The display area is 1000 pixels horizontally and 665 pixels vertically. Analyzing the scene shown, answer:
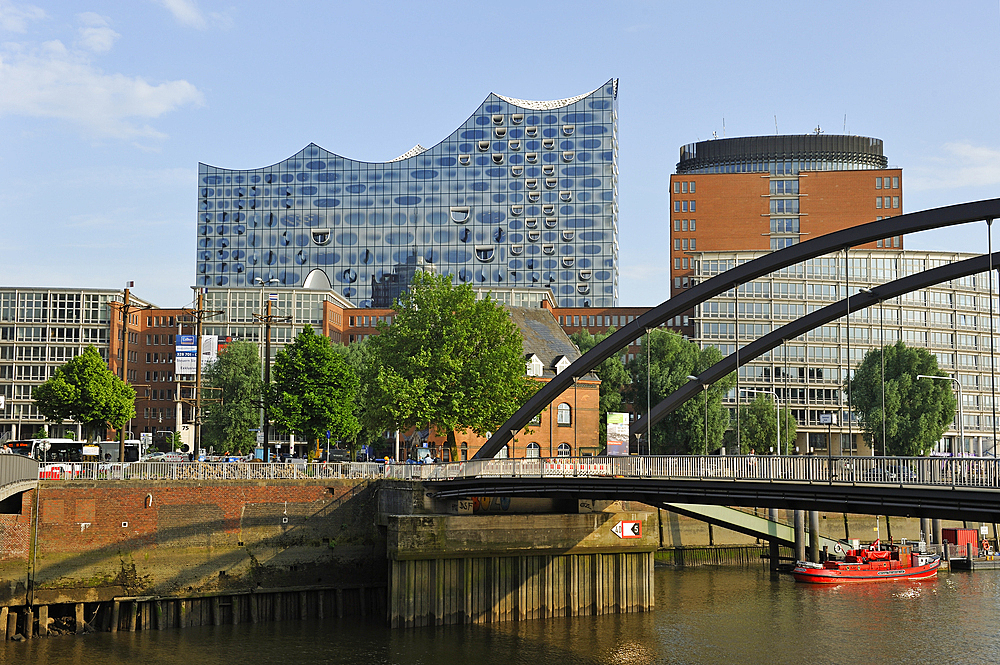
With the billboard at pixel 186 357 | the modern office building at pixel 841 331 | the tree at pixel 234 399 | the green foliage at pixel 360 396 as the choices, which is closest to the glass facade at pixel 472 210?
the modern office building at pixel 841 331

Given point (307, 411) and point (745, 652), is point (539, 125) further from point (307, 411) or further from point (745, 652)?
point (745, 652)

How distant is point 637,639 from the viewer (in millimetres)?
43156

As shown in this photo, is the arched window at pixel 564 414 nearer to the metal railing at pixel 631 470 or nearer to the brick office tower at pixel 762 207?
the metal railing at pixel 631 470

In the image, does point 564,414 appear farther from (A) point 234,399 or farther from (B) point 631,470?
(B) point 631,470

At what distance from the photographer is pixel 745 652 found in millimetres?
40406

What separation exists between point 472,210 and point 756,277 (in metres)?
141

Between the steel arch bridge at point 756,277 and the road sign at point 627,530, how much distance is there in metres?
4.87

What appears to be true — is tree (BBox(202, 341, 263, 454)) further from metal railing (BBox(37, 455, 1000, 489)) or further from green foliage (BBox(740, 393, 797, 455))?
green foliage (BBox(740, 393, 797, 455))

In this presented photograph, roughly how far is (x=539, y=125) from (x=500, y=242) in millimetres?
20883

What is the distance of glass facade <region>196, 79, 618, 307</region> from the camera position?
589ft

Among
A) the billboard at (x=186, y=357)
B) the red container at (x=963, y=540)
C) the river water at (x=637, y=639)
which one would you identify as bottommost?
the river water at (x=637, y=639)

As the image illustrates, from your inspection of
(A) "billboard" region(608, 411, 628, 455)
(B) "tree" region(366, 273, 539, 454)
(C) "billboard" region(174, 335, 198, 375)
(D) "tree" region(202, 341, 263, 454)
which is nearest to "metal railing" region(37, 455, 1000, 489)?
(A) "billboard" region(608, 411, 628, 455)

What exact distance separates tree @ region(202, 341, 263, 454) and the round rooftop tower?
97459 mm

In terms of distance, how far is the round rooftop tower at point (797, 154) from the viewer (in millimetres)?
169750
